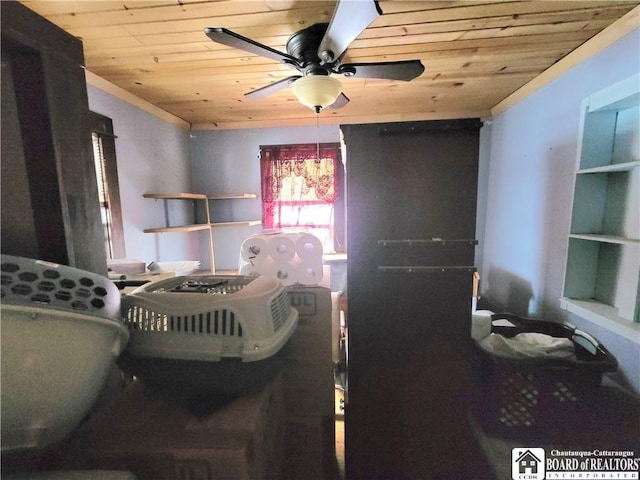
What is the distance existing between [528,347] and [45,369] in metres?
1.55

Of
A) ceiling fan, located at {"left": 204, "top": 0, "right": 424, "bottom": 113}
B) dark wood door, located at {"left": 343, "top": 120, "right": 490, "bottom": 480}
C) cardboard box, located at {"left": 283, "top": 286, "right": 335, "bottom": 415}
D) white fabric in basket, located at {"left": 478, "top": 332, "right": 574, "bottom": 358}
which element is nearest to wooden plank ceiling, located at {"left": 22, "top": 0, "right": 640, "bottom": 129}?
ceiling fan, located at {"left": 204, "top": 0, "right": 424, "bottom": 113}

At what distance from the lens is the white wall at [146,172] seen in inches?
74.5

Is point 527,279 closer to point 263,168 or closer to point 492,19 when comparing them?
point 492,19

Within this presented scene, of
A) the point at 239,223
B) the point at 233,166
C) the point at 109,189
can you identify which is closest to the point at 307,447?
the point at 109,189

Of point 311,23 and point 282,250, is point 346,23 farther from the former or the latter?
point 282,250

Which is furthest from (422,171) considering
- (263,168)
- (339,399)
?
(263,168)

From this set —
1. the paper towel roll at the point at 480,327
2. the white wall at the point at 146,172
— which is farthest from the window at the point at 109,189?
the paper towel roll at the point at 480,327

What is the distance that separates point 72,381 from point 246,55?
64.8 inches

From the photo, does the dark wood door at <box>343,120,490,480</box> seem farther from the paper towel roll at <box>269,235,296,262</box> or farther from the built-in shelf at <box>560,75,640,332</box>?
the built-in shelf at <box>560,75,640,332</box>

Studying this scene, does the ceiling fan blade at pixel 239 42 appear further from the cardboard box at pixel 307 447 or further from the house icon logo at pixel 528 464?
the house icon logo at pixel 528 464

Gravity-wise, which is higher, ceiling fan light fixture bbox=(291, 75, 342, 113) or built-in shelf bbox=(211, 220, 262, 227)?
ceiling fan light fixture bbox=(291, 75, 342, 113)

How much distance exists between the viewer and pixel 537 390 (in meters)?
1.08

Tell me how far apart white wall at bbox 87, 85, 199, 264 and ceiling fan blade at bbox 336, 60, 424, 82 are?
1642mm

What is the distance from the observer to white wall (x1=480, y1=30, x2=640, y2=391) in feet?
4.31
